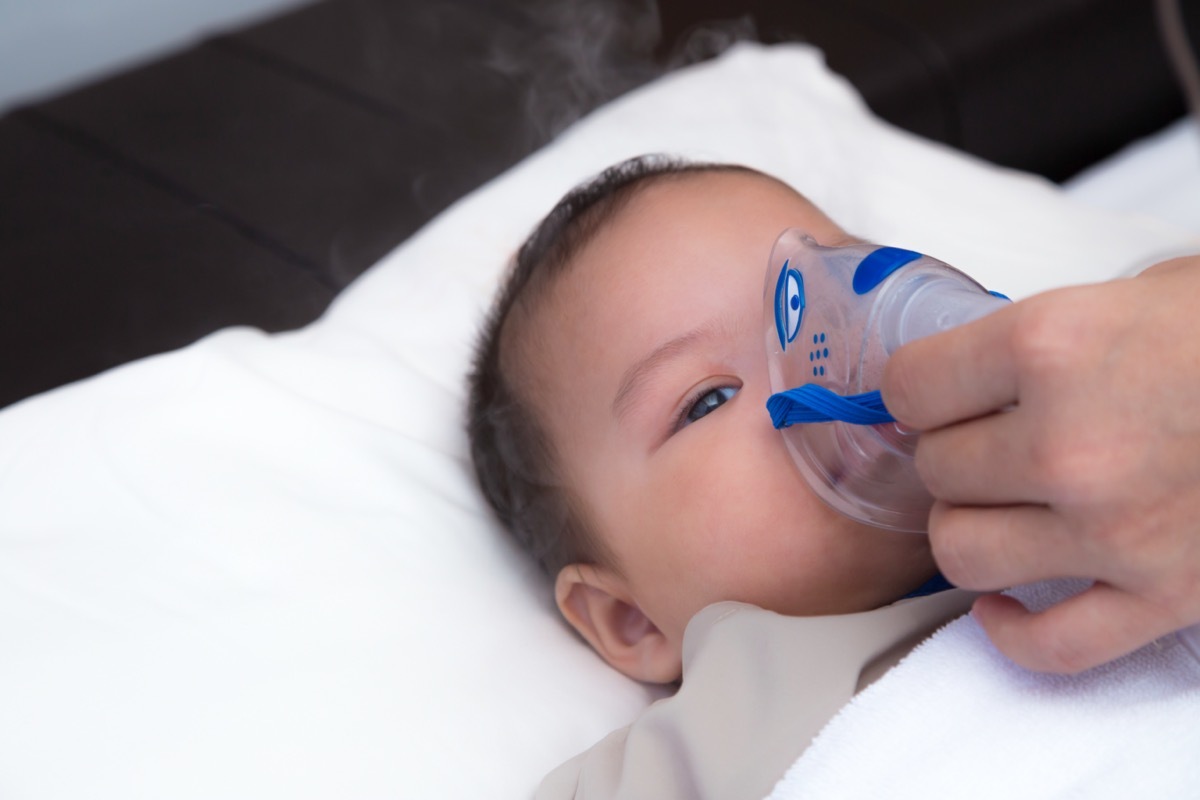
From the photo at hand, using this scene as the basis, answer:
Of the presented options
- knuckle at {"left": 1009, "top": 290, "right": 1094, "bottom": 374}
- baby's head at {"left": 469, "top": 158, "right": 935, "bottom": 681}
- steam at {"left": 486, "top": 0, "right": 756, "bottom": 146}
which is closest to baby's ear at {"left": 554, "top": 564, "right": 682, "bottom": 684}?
baby's head at {"left": 469, "top": 158, "right": 935, "bottom": 681}

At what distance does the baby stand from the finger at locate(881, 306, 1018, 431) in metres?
0.30

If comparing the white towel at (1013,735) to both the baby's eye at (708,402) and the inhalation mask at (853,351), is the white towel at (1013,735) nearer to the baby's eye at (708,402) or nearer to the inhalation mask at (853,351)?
the inhalation mask at (853,351)

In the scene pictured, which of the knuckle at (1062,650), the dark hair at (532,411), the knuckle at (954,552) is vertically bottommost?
the dark hair at (532,411)

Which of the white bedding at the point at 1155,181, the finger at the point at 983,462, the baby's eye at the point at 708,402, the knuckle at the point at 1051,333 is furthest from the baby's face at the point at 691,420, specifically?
the white bedding at the point at 1155,181

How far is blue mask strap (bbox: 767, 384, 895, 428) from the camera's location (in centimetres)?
99

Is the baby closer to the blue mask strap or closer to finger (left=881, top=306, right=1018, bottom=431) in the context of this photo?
the blue mask strap

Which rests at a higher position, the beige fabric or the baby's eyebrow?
the baby's eyebrow

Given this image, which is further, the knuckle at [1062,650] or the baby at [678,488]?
the baby at [678,488]

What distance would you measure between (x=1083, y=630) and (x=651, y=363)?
55 centimetres

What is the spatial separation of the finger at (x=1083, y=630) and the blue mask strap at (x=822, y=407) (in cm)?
20

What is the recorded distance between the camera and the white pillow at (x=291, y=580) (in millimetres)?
1137

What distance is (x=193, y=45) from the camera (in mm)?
2494

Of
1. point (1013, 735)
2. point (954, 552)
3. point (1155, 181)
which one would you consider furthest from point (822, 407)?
point (1155, 181)

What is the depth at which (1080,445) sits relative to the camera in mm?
761
